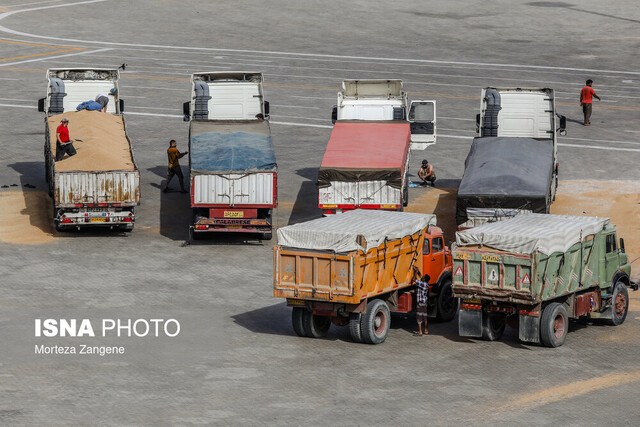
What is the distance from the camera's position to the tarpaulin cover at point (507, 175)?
36188mm

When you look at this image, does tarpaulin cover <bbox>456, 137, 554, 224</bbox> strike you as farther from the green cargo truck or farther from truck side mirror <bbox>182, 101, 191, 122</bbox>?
truck side mirror <bbox>182, 101, 191, 122</bbox>

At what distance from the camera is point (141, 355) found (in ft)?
90.8

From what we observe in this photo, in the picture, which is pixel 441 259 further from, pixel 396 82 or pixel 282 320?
pixel 396 82

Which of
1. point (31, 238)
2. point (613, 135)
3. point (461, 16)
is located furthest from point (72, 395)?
point (461, 16)

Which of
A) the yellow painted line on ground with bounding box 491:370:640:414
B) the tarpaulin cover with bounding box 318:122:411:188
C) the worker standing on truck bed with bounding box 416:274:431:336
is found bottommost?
the yellow painted line on ground with bounding box 491:370:640:414

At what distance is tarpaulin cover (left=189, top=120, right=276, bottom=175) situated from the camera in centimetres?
3862

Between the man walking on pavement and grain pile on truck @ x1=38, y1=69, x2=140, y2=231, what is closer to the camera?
grain pile on truck @ x1=38, y1=69, x2=140, y2=231

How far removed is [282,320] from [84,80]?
19751 mm

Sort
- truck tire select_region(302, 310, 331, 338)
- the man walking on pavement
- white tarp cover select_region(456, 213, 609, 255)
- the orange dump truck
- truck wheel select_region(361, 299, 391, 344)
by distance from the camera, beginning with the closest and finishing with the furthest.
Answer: white tarp cover select_region(456, 213, 609, 255), the orange dump truck, truck wheel select_region(361, 299, 391, 344), truck tire select_region(302, 310, 331, 338), the man walking on pavement

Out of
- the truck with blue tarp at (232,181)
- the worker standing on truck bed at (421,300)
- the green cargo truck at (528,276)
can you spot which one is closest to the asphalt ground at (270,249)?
the worker standing on truck bed at (421,300)

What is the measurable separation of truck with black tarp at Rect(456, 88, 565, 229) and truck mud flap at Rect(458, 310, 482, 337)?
719 cm

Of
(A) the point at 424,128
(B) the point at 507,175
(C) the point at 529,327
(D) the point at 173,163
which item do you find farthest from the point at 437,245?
(A) the point at 424,128

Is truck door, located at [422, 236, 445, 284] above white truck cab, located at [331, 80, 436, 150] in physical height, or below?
below

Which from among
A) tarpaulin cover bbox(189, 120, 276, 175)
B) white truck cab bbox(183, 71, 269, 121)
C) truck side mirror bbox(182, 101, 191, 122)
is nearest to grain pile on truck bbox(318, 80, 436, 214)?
tarpaulin cover bbox(189, 120, 276, 175)
